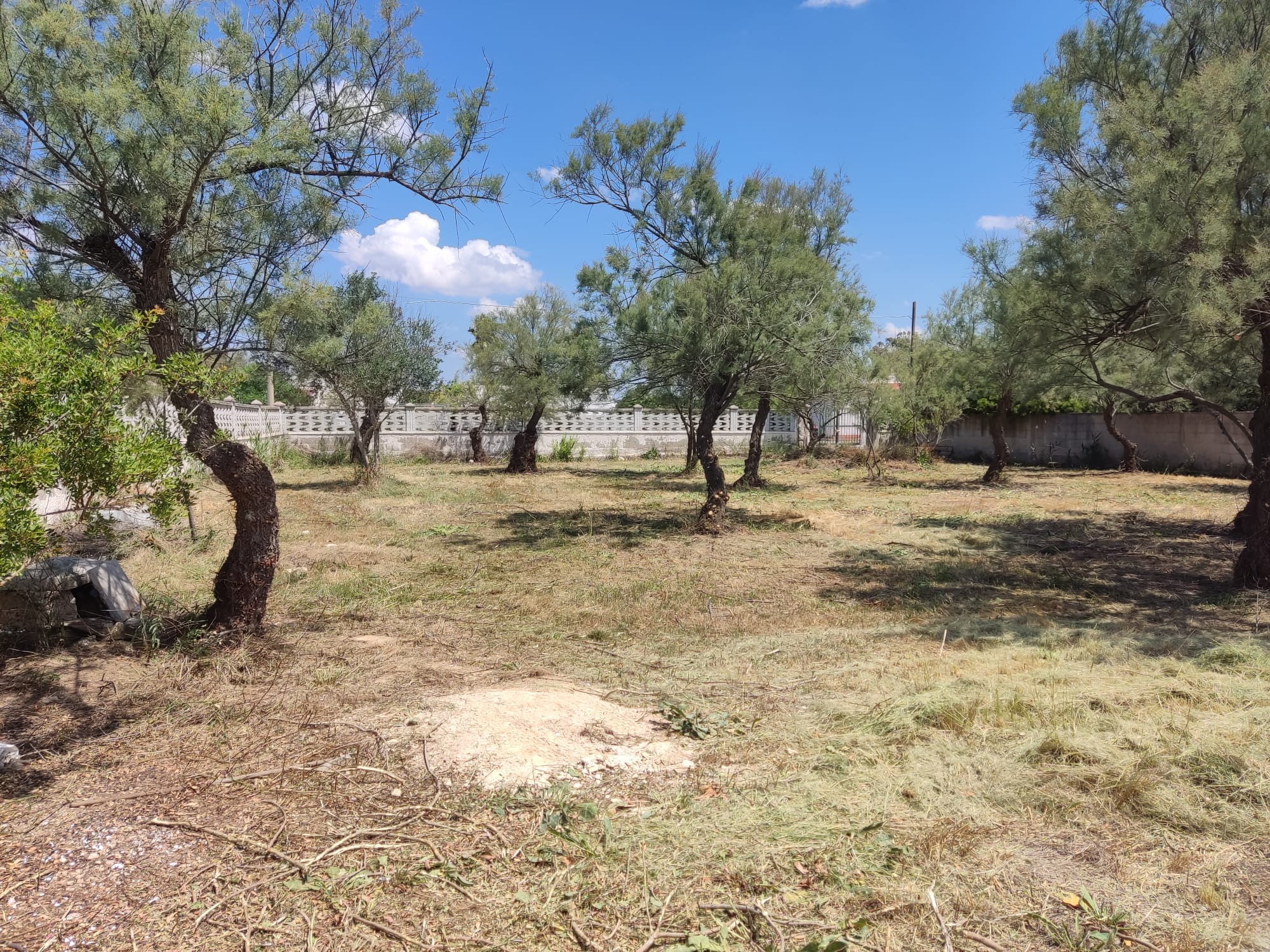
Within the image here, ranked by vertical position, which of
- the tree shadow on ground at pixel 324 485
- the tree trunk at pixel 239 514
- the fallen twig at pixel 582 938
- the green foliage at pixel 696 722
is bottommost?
the fallen twig at pixel 582 938

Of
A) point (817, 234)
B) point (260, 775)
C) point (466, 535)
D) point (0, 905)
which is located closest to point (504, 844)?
point (260, 775)

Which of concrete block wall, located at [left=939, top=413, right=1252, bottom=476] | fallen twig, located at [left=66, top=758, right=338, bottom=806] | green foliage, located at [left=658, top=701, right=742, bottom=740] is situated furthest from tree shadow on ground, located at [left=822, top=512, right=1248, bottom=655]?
concrete block wall, located at [left=939, top=413, right=1252, bottom=476]

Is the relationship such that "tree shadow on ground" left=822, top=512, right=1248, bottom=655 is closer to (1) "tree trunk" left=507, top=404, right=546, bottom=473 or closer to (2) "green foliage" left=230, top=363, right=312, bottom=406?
(1) "tree trunk" left=507, top=404, right=546, bottom=473

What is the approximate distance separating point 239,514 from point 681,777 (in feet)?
11.2

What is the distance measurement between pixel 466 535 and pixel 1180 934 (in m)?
8.79

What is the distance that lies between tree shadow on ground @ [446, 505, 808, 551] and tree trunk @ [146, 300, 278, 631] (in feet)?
13.5

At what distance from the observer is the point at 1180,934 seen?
96.7 inches

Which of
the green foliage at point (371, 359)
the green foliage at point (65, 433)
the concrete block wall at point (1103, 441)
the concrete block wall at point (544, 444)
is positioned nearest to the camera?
the green foliage at point (65, 433)

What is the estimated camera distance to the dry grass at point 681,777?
2.54 m

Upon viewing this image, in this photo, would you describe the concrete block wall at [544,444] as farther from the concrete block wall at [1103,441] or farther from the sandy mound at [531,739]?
the sandy mound at [531,739]

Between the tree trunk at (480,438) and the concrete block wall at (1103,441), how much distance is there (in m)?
13.2

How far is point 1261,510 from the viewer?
7.21m

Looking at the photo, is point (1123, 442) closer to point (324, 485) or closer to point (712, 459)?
point (712, 459)

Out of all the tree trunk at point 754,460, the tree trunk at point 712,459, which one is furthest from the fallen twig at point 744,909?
the tree trunk at point 754,460
